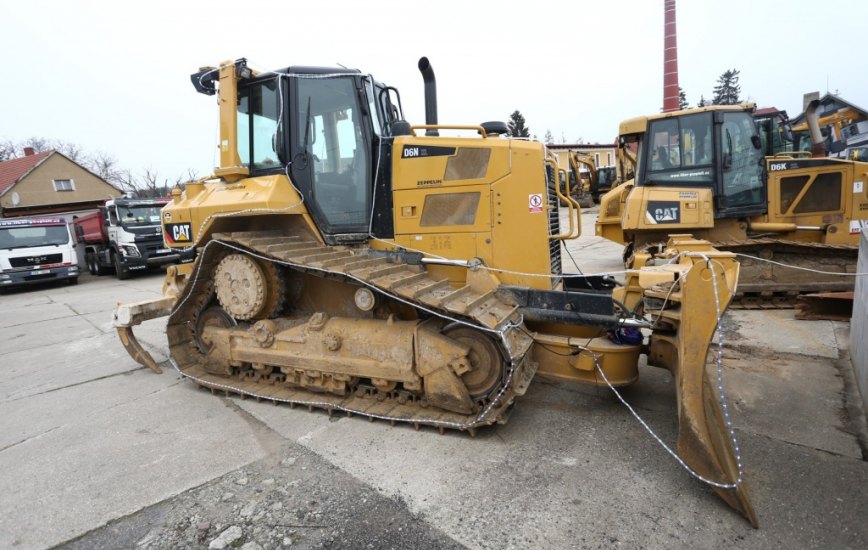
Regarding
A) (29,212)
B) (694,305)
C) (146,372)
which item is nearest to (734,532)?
(694,305)

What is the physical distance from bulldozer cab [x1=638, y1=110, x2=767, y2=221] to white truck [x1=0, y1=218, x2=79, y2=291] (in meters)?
17.1

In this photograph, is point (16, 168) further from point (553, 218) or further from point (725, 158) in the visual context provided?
point (725, 158)

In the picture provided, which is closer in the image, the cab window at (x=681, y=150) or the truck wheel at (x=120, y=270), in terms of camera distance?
the cab window at (x=681, y=150)

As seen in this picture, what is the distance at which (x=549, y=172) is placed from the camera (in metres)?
Answer: 4.12

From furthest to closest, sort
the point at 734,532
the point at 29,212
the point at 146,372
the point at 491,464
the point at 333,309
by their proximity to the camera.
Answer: the point at 29,212 < the point at 146,372 < the point at 333,309 < the point at 491,464 < the point at 734,532

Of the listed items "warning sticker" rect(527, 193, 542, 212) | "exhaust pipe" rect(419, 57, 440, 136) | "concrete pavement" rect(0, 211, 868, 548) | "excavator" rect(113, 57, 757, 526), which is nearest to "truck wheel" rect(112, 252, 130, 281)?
"concrete pavement" rect(0, 211, 868, 548)

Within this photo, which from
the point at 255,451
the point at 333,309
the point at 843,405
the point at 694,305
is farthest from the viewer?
the point at 333,309

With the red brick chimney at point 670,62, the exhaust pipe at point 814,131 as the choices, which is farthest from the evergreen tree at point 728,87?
the exhaust pipe at point 814,131

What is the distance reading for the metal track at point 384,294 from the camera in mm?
3250

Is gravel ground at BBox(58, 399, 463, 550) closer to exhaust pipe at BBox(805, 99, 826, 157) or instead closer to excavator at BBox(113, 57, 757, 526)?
excavator at BBox(113, 57, 757, 526)

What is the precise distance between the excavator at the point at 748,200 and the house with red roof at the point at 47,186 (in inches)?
1098

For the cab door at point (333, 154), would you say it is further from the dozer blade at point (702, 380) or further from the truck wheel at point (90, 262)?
the truck wheel at point (90, 262)

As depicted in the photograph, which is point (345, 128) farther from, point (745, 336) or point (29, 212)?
point (29, 212)

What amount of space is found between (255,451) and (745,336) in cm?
529
